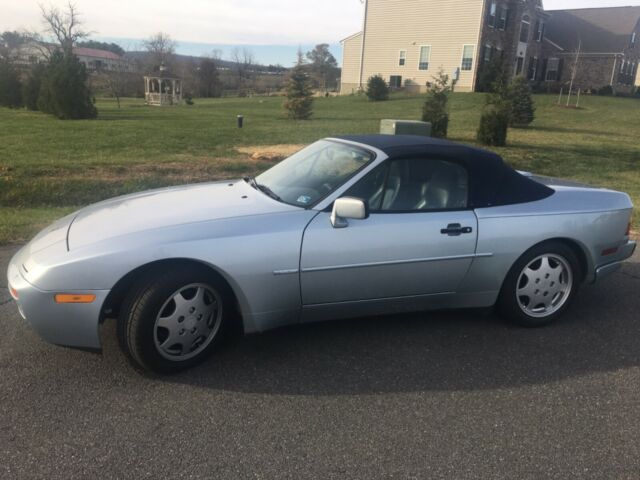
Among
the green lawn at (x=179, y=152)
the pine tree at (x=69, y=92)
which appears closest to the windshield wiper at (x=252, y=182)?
the green lawn at (x=179, y=152)

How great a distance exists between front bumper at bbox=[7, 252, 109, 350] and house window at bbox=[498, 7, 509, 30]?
41.0 m

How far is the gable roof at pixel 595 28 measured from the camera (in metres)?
44.0

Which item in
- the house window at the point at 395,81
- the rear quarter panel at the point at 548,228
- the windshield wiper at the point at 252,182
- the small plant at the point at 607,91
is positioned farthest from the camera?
the house window at the point at 395,81

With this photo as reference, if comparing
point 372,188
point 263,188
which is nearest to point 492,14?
point 263,188

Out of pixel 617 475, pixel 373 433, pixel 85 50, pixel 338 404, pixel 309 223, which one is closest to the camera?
pixel 617 475

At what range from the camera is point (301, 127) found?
19.8m

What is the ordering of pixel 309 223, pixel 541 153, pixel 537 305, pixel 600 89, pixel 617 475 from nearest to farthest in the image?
pixel 617 475 → pixel 309 223 → pixel 537 305 → pixel 541 153 → pixel 600 89

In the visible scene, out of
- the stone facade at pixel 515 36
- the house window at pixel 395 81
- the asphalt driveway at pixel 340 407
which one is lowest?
the asphalt driveway at pixel 340 407

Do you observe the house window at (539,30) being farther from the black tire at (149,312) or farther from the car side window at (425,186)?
the black tire at (149,312)

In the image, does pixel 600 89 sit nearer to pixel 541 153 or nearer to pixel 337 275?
pixel 541 153

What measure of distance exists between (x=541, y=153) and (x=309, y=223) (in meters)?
13.0

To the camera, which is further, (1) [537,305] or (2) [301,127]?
(2) [301,127]

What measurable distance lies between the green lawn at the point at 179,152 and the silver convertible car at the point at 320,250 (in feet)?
11.2

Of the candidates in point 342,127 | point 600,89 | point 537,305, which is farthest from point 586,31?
point 537,305
